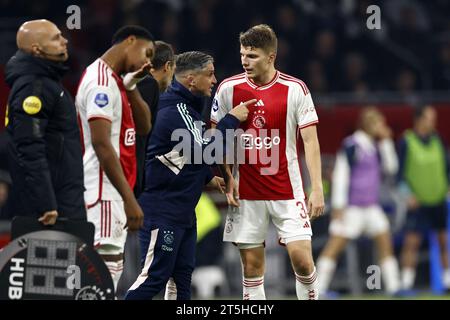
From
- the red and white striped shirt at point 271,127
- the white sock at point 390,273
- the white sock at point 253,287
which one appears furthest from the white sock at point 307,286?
the white sock at point 390,273

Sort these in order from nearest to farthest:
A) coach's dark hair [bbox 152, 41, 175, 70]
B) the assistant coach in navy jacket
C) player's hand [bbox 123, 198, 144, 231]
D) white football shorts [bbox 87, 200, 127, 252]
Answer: player's hand [bbox 123, 198, 144, 231]
white football shorts [bbox 87, 200, 127, 252]
the assistant coach in navy jacket
coach's dark hair [bbox 152, 41, 175, 70]

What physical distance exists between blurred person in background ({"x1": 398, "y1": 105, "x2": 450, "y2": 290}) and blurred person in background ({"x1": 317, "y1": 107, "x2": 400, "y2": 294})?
382mm

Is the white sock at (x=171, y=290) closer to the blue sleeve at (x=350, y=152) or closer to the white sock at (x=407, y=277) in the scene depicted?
the blue sleeve at (x=350, y=152)

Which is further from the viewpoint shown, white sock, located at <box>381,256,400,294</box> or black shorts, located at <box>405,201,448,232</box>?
black shorts, located at <box>405,201,448,232</box>

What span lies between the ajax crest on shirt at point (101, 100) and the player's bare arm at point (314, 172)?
174 cm

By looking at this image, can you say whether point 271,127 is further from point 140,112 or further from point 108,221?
point 108,221

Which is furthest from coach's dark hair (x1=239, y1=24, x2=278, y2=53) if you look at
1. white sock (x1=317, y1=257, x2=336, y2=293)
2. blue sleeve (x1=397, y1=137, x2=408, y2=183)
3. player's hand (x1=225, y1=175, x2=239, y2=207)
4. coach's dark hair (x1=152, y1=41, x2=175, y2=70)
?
blue sleeve (x1=397, y1=137, x2=408, y2=183)

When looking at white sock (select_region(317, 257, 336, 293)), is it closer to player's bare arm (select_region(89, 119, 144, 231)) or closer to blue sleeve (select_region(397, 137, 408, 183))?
blue sleeve (select_region(397, 137, 408, 183))

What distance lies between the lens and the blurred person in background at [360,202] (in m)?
14.0

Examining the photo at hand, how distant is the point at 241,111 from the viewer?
8164mm

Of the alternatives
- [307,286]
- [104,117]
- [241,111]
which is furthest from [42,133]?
[307,286]

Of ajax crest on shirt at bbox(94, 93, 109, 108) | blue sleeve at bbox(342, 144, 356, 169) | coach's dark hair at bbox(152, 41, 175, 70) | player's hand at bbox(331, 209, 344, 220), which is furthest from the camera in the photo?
blue sleeve at bbox(342, 144, 356, 169)

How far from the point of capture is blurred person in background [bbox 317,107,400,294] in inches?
551

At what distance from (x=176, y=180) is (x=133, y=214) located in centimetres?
109
